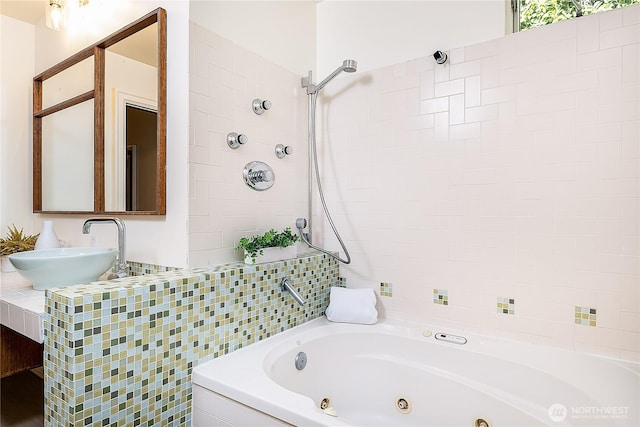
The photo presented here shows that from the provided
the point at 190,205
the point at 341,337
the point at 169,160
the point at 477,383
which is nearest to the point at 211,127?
the point at 169,160

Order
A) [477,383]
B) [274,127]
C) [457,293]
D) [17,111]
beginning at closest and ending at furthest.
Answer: [477,383] < [457,293] < [274,127] < [17,111]

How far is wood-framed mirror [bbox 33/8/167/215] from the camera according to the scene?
5.67ft

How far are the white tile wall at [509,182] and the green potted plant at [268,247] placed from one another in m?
0.46

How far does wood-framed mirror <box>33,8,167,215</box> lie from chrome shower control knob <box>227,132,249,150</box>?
29 centimetres

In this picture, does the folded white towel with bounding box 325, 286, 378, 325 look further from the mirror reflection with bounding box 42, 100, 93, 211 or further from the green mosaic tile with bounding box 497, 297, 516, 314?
A: the mirror reflection with bounding box 42, 100, 93, 211

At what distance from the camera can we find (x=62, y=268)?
1608mm

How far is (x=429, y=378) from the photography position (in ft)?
5.72

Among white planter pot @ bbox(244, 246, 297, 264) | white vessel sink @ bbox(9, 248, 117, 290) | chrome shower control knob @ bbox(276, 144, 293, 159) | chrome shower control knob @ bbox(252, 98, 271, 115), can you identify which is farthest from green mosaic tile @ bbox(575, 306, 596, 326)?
white vessel sink @ bbox(9, 248, 117, 290)

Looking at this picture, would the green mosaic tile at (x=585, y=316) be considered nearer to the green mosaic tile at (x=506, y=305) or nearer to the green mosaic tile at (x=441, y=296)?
the green mosaic tile at (x=506, y=305)

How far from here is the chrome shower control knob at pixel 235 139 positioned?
1.79 m

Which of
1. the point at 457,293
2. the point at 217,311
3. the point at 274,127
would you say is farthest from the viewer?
the point at 274,127

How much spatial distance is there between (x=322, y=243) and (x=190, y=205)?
38.3 inches

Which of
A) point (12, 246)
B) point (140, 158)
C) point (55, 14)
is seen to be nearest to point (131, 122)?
point (140, 158)

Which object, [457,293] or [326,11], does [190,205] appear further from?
[326,11]
